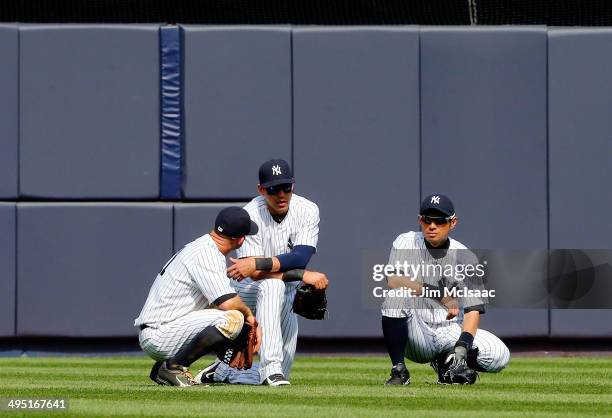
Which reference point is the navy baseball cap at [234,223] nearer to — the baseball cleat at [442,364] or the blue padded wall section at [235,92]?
the baseball cleat at [442,364]

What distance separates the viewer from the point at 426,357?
7770 millimetres

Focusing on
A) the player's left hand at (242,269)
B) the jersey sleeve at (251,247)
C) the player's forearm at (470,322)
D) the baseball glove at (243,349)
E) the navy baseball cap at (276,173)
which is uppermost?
the navy baseball cap at (276,173)

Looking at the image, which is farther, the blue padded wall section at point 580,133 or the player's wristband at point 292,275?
the blue padded wall section at point 580,133

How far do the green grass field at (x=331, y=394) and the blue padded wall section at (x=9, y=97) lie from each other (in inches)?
87.8

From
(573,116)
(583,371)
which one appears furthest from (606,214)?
(583,371)

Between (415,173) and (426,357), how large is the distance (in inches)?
147

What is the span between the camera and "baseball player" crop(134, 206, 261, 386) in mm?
7133

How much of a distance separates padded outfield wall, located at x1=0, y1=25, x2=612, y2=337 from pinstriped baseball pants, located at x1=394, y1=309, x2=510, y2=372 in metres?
3.43

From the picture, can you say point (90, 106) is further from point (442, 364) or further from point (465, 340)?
point (465, 340)

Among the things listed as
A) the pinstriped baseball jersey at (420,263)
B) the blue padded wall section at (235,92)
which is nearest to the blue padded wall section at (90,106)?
the blue padded wall section at (235,92)

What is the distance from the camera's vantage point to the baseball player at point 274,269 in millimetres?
7527

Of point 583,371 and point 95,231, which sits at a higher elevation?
point 95,231

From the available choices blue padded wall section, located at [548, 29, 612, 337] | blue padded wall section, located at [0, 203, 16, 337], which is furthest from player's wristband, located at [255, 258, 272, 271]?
blue padded wall section, located at [548, 29, 612, 337]
